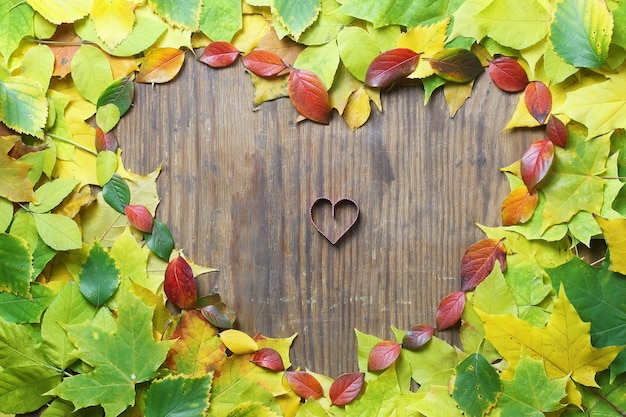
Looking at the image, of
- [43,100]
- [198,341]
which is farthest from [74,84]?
[198,341]

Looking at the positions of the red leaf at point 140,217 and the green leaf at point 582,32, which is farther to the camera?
the red leaf at point 140,217

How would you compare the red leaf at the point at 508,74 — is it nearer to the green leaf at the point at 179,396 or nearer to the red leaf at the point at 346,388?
the red leaf at the point at 346,388

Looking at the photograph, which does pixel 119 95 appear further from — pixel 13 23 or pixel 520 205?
pixel 520 205

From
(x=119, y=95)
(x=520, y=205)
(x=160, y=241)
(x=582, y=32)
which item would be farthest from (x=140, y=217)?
(x=582, y=32)

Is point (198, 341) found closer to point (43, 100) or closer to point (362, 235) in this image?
point (362, 235)

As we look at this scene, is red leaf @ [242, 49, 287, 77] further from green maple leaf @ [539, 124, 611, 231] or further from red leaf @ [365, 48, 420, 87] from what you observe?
green maple leaf @ [539, 124, 611, 231]

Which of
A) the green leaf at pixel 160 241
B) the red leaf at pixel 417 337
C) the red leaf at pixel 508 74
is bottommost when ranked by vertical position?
the red leaf at pixel 417 337

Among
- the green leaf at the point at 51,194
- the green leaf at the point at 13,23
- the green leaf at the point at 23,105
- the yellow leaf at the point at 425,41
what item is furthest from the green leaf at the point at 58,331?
the yellow leaf at the point at 425,41
